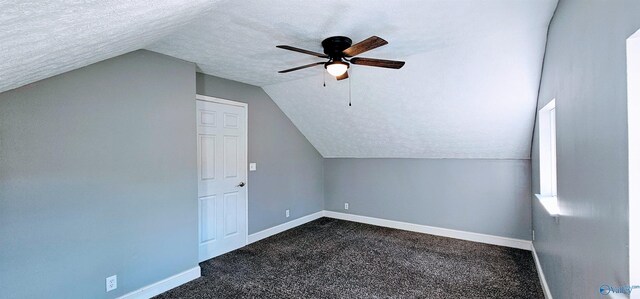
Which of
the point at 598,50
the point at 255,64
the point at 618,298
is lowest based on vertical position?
the point at 618,298

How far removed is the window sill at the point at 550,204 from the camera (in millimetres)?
2184

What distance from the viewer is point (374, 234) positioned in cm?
458

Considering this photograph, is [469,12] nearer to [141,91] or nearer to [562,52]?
[562,52]

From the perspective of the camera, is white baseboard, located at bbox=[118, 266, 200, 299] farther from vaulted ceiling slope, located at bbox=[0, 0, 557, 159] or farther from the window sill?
the window sill

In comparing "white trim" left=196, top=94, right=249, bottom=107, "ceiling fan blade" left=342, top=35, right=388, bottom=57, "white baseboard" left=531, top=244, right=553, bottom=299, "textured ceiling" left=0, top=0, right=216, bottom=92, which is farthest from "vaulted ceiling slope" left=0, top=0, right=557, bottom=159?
"white baseboard" left=531, top=244, right=553, bottom=299

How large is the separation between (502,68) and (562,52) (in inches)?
38.2

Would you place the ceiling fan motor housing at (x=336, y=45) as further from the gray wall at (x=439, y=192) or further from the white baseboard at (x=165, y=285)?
the gray wall at (x=439, y=192)

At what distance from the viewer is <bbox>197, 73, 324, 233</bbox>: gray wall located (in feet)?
13.3

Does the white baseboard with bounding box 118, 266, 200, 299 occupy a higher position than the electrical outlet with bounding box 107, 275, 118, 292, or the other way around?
the electrical outlet with bounding box 107, 275, 118, 292

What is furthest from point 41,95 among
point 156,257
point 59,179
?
point 156,257

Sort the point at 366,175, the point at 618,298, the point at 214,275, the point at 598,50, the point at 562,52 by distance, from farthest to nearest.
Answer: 1. the point at 366,175
2. the point at 214,275
3. the point at 562,52
4. the point at 598,50
5. the point at 618,298

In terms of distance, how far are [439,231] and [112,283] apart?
4.25 meters

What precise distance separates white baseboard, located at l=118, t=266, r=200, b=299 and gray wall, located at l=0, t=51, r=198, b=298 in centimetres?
6

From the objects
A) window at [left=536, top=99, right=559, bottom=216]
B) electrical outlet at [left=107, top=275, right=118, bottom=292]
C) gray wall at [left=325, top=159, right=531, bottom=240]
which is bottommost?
electrical outlet at [left=107, top=275, right=118, bottom=292]
